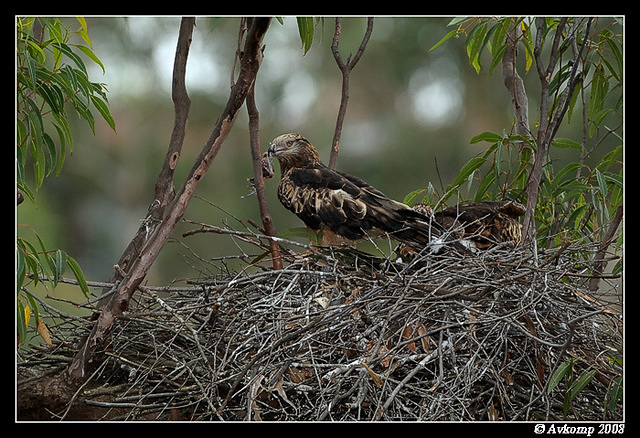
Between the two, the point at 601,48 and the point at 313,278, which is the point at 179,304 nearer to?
the point at 313,278

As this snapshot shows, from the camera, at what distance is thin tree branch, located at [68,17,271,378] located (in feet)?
4.84

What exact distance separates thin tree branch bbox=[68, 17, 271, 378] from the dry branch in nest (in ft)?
0.15

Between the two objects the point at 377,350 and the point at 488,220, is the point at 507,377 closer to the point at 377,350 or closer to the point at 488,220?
the point at 377,350

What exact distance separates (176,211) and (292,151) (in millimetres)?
974

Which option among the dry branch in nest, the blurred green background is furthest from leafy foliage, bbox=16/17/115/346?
the blurred green background

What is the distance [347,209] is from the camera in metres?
2.04

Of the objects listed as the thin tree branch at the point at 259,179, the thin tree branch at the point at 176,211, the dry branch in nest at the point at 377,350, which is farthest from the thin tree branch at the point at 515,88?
the thin tree branch at the point at 176,211

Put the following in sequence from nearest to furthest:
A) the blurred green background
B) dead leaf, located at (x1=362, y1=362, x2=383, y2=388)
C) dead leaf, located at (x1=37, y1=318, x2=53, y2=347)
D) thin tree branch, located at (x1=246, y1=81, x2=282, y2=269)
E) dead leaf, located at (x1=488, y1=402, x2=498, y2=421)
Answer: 1. dead leaf, located at (x1=362, y1=362, x2=383, y2=388)
2. dead leaf, located at (x1=488, y1=402, x2=498, y2=421)
3. dead leaf, located at (x1=37, y1=318, x2=53, y2=347)
4. thin tree branch, located at (x1=246, y1=81, x2=282, y2=269)
5. the blurred green background

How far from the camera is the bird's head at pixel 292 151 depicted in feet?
8.05

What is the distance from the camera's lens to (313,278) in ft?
5.43

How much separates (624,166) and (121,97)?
410cm

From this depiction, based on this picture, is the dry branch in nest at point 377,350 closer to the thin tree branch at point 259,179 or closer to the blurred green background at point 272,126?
the thin tree branch at point 259,179

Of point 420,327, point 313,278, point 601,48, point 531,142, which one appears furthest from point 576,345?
point 601,48

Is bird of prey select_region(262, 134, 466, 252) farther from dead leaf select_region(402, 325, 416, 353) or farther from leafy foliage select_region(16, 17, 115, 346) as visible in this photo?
leafy foliage select_region(16, 17, 115, 346)
